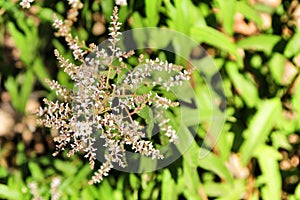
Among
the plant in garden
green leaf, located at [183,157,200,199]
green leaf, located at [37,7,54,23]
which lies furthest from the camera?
green leaf, located at [37,7,54,23]

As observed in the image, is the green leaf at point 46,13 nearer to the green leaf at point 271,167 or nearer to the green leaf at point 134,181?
the green leaf at point 134,181

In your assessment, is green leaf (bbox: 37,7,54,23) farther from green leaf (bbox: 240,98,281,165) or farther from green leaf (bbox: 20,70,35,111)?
green leaf (bbox: 240,98,281,165)

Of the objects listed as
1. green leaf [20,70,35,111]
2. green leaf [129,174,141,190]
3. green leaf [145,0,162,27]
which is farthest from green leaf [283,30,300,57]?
green leaf [20,70,35,111]

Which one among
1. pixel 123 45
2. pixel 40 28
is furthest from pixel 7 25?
pixel 123 45

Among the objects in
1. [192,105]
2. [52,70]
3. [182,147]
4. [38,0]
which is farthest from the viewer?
[52,70]

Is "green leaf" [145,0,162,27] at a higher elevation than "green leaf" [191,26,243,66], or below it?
higher

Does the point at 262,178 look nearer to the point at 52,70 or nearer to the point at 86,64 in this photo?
the point at 86,64
